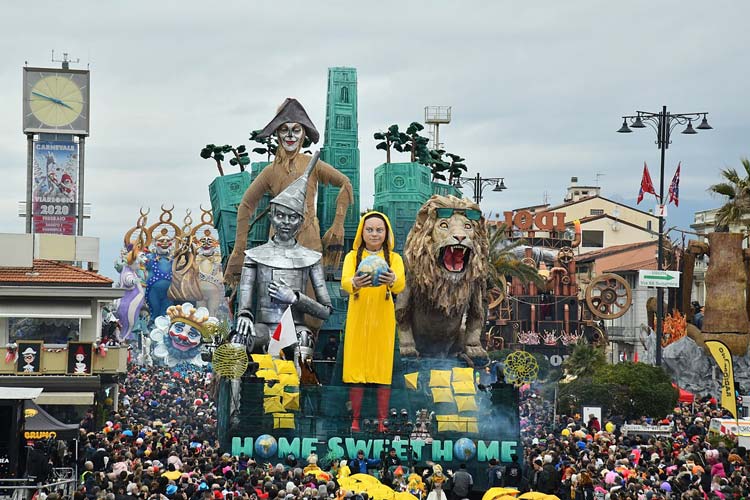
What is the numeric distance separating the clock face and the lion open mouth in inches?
1315

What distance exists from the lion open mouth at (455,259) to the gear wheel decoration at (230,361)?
4.77 m

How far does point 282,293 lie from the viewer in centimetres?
3005

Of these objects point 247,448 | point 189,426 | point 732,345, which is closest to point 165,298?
point 732,345

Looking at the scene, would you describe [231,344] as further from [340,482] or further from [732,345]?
[732,345]

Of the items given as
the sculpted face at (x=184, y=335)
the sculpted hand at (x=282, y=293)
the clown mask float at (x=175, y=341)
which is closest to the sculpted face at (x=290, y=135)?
the sculpted hand at (x=282, y=293)

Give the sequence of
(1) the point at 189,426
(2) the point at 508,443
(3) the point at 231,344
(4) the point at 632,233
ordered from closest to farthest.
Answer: (2) the point at 508,443 → (3) the point at 231,344 → (1) the point at 189,426 → (4) the point at 632,233

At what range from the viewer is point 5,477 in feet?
65.1

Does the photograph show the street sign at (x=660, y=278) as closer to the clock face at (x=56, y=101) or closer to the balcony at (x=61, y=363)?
the balcony at (x=61, y=363)

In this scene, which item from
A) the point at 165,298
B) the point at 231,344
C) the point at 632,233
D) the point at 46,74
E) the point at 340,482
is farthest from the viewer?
the point at 632,233

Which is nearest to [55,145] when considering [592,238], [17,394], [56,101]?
[56,101]

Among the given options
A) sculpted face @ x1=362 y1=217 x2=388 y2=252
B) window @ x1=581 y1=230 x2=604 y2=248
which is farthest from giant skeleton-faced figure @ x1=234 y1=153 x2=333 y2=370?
window @ x1=581 y1=230 x2=604 y2=248

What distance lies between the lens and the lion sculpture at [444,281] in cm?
2958

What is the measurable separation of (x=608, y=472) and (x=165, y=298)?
48.6m

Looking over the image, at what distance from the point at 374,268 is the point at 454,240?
201 cm
